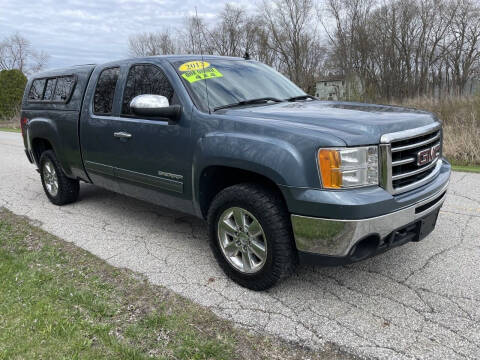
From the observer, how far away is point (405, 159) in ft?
9.73

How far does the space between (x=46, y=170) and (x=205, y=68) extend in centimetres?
335

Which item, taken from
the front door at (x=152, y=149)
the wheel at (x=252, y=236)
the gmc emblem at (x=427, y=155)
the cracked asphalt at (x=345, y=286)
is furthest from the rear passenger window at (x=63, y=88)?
the gmc emblem at (x=427, y=155)

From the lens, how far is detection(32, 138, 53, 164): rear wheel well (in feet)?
19.7

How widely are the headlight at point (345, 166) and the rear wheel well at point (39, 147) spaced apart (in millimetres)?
4624

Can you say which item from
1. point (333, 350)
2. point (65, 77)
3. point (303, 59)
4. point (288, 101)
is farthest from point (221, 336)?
point (303, 59)

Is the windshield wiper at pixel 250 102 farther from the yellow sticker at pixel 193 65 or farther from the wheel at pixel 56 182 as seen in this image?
the wheel at pixel 56 182

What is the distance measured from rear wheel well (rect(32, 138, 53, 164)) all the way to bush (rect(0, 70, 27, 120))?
26.5 metres

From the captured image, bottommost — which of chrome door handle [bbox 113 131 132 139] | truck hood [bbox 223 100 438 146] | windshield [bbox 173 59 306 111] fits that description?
chrome door handle [bbox 113 131 132 139]

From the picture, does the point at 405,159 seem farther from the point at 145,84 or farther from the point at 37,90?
the point at 37,90

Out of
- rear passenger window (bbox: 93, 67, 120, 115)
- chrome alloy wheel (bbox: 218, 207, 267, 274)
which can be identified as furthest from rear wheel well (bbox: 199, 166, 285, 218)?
rear passenger window (bbox: 93, 67, 120, 115)

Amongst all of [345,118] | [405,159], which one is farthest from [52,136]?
[405,159]

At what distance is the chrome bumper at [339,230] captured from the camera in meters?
2.69

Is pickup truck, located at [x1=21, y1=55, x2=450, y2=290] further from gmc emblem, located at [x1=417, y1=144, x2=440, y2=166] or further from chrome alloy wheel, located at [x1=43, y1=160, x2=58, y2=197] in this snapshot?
chrome alloy wheel, located at [x1=43, y1=160, x2=58, y2=197]

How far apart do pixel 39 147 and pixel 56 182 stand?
0.73 metres
